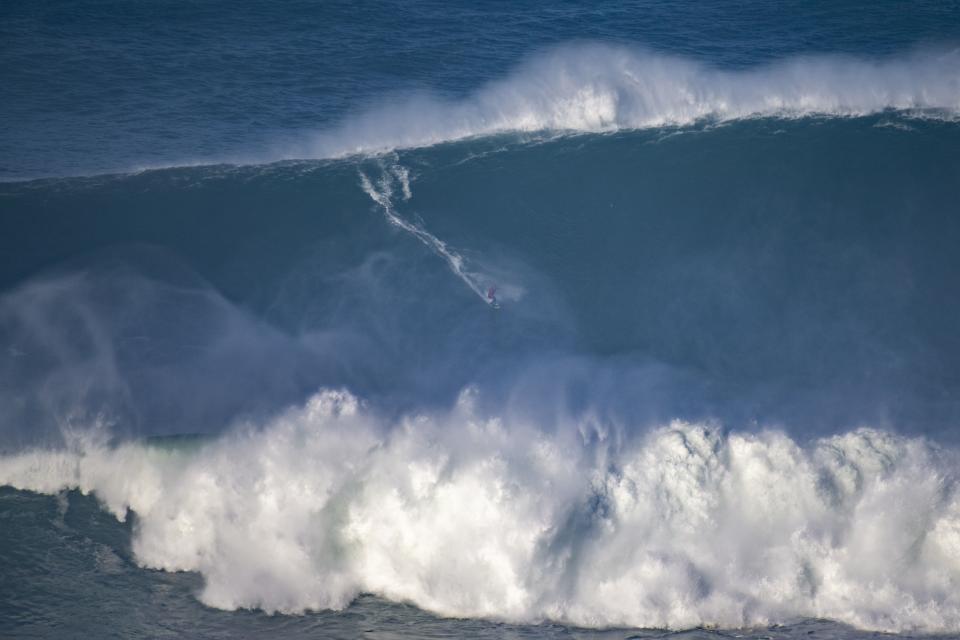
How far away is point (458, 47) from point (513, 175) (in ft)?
17.1

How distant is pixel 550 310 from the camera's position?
20328 mm

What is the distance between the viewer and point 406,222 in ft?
72.4

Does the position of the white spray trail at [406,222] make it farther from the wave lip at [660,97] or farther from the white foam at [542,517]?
the white foam at [542,517]

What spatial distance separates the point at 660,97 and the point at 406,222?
Result: 24.7ft

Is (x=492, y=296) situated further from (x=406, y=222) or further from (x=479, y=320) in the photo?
(x=406, y=222)

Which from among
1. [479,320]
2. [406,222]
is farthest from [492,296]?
[406,222]

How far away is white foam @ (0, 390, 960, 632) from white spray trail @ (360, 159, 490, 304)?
3693 mm

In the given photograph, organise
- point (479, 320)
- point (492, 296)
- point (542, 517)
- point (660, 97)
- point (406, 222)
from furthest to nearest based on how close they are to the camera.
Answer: point (660, 97) → point (406, 222) → point (492, 296) → point (479, 320) → point (542, 517)

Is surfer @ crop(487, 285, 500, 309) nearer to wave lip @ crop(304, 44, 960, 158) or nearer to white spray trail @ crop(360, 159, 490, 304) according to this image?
white spray trail @ crop(360, 159, 490, 304)

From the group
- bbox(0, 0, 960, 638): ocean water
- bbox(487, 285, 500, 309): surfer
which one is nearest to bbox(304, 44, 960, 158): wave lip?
bbox(0, 0, 960, 638): ocean water

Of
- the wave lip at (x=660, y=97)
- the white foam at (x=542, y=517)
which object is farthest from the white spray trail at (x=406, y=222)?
the white foam at (x=542, y=517)

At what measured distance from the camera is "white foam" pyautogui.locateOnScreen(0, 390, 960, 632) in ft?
53.1

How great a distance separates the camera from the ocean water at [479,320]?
53.8 feet

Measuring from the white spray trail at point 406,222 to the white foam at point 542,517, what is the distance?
3693 mm
